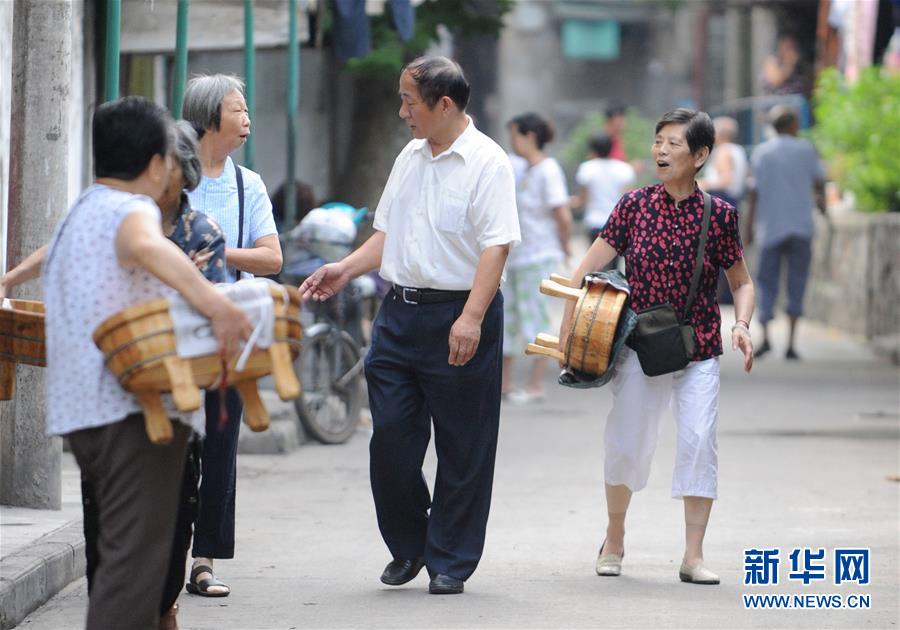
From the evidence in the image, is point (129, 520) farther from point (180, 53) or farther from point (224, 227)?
point (180, 53)

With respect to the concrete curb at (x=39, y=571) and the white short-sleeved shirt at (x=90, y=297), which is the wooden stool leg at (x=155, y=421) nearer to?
the white short-sleeved shirt at (x=90, y=297)

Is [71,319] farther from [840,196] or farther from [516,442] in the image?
A: [840,196]

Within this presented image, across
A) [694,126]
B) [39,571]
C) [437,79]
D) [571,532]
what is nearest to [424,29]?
[571,532]

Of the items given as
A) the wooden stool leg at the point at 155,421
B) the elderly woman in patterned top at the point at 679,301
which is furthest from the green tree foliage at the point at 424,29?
the wooden stool leg at the point at 155,421

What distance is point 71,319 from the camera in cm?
467

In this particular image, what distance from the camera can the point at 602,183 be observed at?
15.3 m

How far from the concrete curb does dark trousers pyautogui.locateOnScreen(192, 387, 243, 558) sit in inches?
21.2

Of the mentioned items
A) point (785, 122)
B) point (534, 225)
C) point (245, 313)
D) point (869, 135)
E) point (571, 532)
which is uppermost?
point (785, 122)

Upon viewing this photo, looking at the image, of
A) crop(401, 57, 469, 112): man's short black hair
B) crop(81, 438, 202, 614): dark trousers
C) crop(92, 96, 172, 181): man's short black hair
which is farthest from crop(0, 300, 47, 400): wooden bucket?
crop(401, 57, 469, 112): man's short black hair

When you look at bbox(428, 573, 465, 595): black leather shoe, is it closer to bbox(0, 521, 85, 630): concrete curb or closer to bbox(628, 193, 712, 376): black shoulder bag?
bbox(628, 193, 712, 376): black shoulder bag

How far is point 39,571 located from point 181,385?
2260 mm

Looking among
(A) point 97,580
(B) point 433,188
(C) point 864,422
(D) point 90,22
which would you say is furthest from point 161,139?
(C) point 864,422

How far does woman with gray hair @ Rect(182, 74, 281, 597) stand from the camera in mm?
6336

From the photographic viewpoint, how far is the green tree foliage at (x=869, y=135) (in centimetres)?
1691
